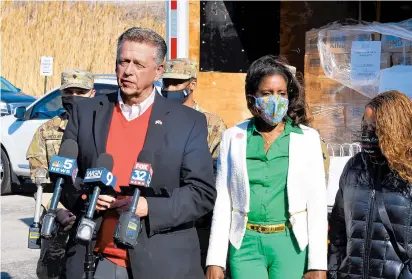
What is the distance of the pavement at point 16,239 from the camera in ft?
27.2

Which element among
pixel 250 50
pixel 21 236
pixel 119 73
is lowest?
pixel 21 236

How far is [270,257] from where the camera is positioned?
4359mm

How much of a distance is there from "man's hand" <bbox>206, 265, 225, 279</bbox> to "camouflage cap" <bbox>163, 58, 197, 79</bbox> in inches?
80.3

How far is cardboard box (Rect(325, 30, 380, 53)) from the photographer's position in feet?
25.8

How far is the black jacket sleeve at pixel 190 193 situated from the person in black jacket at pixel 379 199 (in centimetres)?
81

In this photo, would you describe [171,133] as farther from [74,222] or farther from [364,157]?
[364,157]

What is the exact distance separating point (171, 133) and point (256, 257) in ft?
3.12

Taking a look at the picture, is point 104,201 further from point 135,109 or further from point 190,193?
point 135,109

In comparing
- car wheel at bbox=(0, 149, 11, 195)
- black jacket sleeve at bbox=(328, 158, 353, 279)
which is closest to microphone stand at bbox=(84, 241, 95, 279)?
black jacket sleeve at bbox=(328, 158, 353, 279)

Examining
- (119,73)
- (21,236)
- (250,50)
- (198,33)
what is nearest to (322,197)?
(119,73)

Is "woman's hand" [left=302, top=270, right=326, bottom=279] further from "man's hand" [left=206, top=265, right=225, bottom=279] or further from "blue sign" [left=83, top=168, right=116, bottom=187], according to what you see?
"blue sign" [left=83, top=168, right=116, bottom=187]

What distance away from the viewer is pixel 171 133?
3.79 m

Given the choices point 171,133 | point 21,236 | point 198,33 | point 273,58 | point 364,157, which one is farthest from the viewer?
point 21,236

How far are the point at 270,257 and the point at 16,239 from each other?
A: 5.94 m
